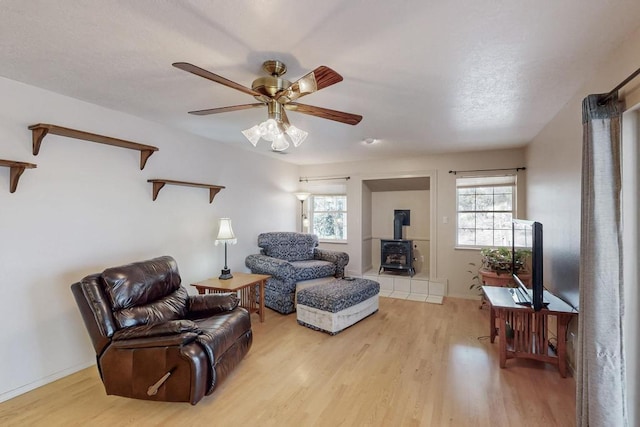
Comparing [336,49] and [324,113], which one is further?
[324,113]

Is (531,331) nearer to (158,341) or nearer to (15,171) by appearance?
(158,341)

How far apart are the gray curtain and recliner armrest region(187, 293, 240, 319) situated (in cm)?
259

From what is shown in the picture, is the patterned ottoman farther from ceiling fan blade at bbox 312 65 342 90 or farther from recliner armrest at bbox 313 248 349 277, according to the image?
ceiling fan blade at bbox 312 65 342 90

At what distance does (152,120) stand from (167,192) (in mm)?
787

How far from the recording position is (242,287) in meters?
3.38

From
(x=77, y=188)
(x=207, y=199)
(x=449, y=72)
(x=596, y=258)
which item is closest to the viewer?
(x=596, y=258)

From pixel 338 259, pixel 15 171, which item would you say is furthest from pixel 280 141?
pixel 338 259

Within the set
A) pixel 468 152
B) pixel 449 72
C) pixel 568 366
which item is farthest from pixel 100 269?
pixel 468 152

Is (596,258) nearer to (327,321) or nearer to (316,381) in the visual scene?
(316,381)

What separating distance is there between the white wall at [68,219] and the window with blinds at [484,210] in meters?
4.07

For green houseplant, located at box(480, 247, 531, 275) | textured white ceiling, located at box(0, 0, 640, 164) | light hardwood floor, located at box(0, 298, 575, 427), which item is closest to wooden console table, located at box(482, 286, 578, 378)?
light hardwood floor, located at box(0, 298, 575, 427)

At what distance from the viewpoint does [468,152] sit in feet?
15.4

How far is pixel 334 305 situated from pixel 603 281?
230cm

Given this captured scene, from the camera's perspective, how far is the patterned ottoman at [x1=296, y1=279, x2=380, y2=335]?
3.38m
